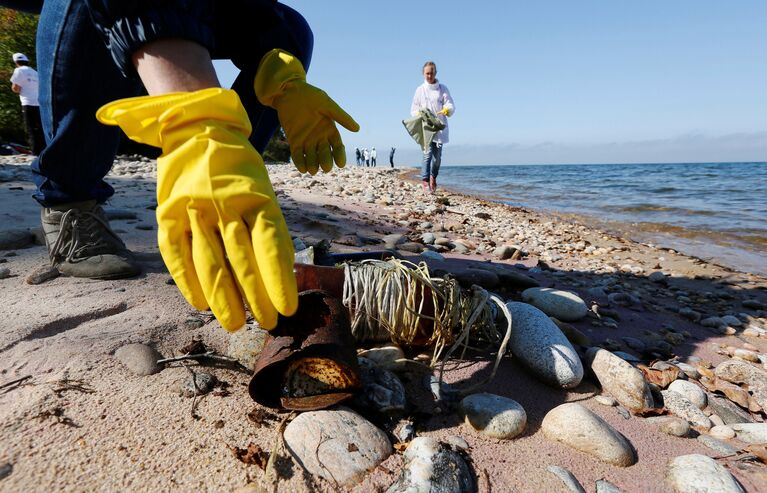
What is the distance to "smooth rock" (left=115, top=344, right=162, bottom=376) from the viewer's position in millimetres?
1386

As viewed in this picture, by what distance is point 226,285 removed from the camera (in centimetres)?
105

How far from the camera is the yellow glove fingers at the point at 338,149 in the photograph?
1982 millimetres

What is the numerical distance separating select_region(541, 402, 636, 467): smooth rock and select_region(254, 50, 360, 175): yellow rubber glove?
1364mm

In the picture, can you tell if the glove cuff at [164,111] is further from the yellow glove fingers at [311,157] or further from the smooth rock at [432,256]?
the smooth rock at [432,256]

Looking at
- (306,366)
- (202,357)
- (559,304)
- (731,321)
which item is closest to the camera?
(306,366)

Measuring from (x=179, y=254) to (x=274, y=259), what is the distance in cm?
26

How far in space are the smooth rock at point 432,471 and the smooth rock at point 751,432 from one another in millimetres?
1041

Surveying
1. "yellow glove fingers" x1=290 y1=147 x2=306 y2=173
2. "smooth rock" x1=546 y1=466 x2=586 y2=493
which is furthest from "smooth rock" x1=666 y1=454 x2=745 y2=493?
"yellow glove fingers" x1=290 y1=147 x2=306 y2=173

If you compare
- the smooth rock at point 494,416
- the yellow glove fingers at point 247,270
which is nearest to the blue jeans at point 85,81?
the yellow glove fingers at point 247,270

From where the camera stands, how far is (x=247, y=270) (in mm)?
1029

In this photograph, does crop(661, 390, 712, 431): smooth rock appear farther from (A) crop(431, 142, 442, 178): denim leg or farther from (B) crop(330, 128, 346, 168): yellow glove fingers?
(A) crop(431, 142, 442, 178): denim leg

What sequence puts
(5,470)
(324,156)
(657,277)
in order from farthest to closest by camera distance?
(657,277) < (324,156) < (5,470)

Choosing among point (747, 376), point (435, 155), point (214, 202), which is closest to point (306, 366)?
point (214, 202)

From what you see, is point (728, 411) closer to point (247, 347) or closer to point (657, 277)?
point (247, 347)
